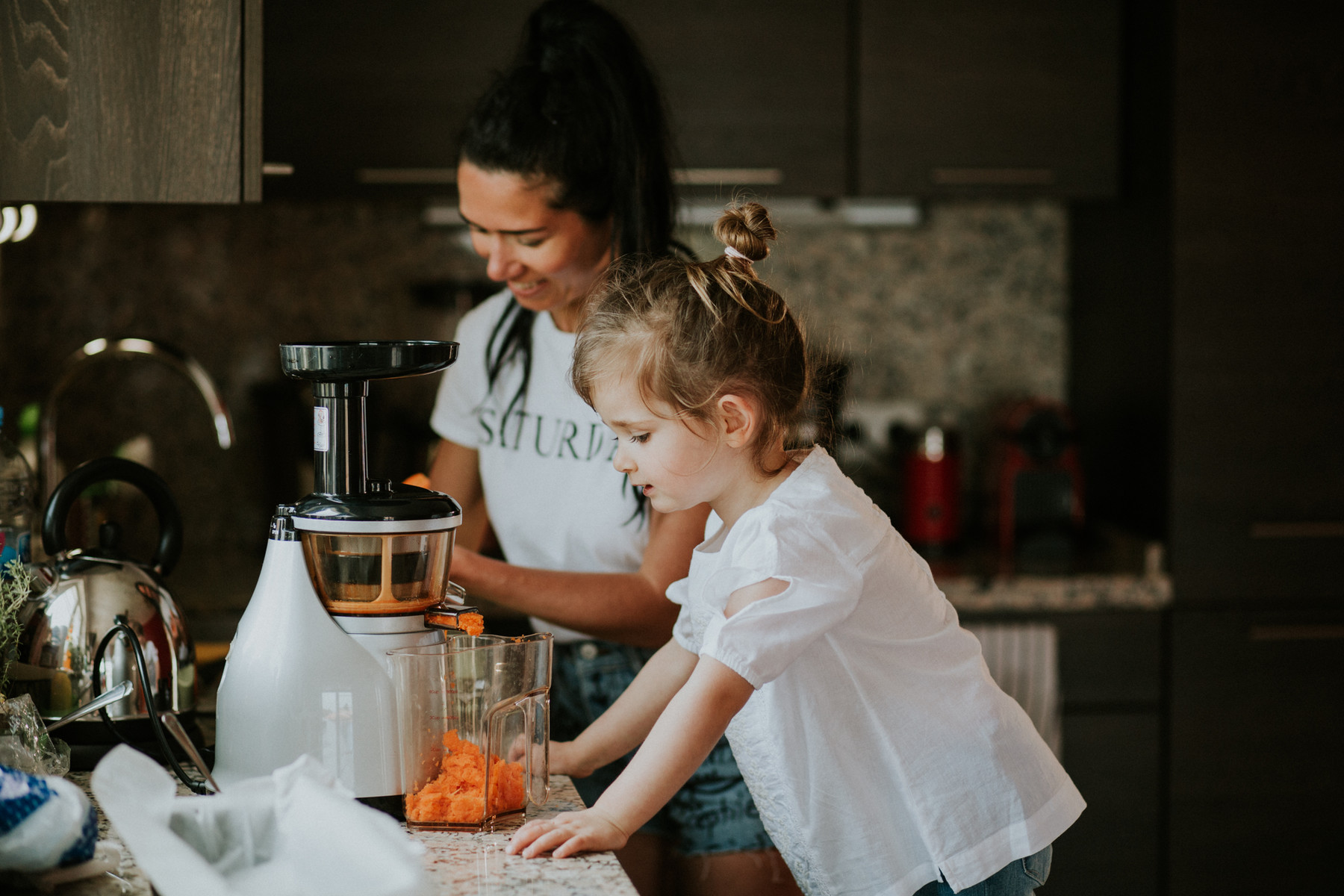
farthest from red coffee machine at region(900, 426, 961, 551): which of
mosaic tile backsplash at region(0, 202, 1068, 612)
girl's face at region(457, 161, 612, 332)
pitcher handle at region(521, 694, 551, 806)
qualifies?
pitcher handle at region(521, 694, 551, 806)

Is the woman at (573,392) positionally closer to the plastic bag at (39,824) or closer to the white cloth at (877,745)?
the white cloth at (877,745)

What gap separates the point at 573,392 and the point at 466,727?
630mm

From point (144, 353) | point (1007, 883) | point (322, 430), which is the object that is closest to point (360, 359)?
point (322, 430)

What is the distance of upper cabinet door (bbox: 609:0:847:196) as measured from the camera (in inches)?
89.7

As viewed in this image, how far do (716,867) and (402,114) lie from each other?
63.0 inches

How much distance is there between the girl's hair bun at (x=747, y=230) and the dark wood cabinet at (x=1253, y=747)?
1529mm

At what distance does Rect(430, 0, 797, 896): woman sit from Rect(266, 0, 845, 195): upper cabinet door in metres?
0.80

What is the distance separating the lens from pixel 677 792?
4.23 feet

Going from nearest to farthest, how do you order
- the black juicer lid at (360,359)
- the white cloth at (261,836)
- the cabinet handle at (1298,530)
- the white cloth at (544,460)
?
the white cloth at (261,836)
the black juicer lid at (360,359)
the white cloth at (544,460)
the cabinet handle at (1298,530)

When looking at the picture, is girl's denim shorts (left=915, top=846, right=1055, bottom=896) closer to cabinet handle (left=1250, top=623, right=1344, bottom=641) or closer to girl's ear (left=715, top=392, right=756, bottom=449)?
girl's ear (left=715, top=392, right=756, bottom=449)

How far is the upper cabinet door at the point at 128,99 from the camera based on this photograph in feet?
3.38

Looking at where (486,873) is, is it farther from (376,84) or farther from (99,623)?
(376,84)

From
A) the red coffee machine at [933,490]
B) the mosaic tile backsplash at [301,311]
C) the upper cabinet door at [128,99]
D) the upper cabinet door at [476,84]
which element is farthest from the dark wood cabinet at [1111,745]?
the upper cabinet door at [128,99]

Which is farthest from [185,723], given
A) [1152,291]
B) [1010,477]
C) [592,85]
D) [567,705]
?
[1152,291]
